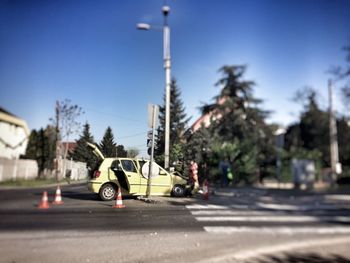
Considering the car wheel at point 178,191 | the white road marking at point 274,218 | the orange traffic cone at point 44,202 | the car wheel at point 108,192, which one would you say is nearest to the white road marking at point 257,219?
the white road marking at point 274,218

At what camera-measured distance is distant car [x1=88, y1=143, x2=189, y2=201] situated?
7.19 feet

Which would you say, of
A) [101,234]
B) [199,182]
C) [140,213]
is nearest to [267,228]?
[199,182]

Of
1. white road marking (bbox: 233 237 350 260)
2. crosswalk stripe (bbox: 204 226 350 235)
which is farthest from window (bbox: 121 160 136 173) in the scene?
white road marking (bbox: 233 237 350 260)

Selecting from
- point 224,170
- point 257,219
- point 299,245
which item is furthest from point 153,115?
point 299,245

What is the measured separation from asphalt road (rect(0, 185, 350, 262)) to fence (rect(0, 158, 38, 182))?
0.22 meters

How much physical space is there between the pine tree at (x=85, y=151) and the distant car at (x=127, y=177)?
29 millimetres

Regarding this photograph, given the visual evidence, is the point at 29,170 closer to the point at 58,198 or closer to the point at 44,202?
the point at 58,198

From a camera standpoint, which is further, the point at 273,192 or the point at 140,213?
the point at 140,213

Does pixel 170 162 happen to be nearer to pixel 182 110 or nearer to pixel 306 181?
pixel 182 110

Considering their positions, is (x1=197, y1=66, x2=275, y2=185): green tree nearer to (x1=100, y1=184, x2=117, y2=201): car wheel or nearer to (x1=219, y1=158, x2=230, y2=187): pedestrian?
(x1=219, y1=158, x2=230, y2=187): pedestrian

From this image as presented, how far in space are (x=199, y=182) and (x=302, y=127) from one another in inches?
33.3

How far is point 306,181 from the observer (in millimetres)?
1722

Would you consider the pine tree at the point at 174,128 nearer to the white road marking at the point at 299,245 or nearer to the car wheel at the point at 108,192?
the car wheel at the point at 108,192

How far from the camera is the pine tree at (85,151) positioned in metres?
2.12
